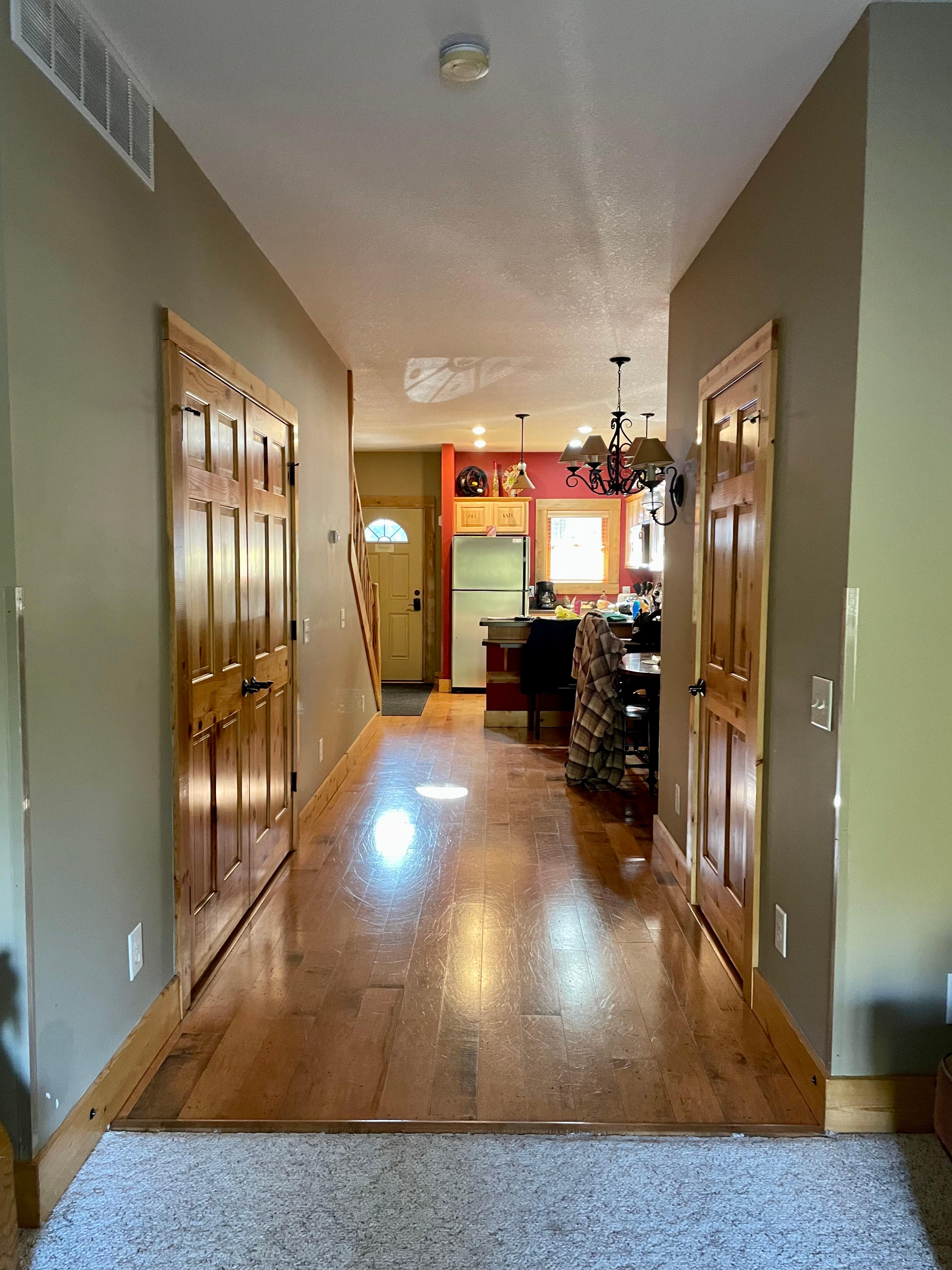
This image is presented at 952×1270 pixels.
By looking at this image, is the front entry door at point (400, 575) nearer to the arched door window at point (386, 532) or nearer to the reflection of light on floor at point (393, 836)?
the arched door window at point (386, 532)

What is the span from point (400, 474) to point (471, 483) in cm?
91

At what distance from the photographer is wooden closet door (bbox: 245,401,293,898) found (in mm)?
3375

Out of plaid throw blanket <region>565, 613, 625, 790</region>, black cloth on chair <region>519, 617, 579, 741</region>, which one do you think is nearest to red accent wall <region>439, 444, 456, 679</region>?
black cloth on chair <region>519, 617, 579, 741</region>

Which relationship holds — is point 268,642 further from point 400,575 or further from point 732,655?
point 400,575

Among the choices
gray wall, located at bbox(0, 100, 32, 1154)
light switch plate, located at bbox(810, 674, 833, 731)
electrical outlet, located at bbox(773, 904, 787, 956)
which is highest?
light switch plate, located at bbox(810, 674, 833, 731)

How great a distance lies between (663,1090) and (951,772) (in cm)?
108

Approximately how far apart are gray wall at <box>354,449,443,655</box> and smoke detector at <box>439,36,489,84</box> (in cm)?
763

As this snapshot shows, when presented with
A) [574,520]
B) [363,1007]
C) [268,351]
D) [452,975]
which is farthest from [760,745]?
[574,520]

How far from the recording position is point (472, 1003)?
2648mm

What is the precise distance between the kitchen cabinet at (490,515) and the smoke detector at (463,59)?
7242 millimetres

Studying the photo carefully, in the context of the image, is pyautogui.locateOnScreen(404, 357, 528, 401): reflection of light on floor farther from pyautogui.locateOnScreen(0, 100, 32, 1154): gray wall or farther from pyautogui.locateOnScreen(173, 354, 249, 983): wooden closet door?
pyautogui.locateOnScreen(0, 100, 32, 1154): gray wall

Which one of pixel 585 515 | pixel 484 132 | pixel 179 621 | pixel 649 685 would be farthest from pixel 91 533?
pixel 585 515

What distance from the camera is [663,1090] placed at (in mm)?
2188

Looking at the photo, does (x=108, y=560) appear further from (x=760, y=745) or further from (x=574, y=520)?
(x=574, y=520)
